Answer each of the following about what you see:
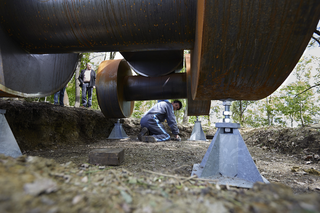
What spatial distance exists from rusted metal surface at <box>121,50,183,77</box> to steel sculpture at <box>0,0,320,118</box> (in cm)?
129

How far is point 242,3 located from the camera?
3.77 ft

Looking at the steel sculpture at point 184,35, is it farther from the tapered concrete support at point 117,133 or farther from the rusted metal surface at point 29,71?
the tapered concrete support at point 117,133

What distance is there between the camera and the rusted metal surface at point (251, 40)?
1157 millimetres

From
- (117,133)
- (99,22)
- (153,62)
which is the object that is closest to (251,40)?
(99,22)

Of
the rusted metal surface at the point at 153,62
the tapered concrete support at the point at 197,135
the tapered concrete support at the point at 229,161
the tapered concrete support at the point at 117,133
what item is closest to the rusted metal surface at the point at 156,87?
the rusted metal surface at the point at 153,62

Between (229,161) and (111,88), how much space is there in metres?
2.47

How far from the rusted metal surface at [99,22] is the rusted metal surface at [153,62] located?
135cm

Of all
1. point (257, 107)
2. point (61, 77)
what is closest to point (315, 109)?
point (257, 107)

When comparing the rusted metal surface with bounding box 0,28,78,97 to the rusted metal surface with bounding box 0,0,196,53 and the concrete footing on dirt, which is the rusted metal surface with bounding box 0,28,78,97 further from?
the concrete footing on dirt

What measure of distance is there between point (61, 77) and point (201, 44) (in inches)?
102

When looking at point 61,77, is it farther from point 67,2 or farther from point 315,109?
point 315,109

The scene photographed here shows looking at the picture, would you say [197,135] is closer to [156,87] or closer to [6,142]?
[156,87]

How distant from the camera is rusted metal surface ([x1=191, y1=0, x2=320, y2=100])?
1.16 metres

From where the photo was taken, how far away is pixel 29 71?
90.4 inches
